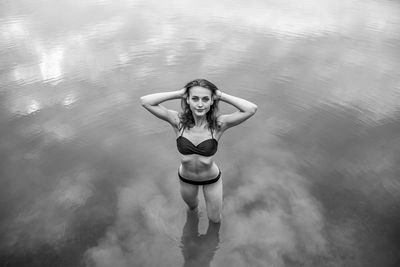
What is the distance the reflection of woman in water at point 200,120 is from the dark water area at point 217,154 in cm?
141

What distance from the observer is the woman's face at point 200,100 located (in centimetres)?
359

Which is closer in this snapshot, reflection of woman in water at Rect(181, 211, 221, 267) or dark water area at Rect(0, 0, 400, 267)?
reflection of woman in water at Rect(181, 211, 221, 267)

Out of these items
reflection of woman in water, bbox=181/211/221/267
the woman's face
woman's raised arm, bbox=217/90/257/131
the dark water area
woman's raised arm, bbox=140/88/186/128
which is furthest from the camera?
the dark water area

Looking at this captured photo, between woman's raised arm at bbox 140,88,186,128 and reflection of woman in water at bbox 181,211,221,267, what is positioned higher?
woman's raised arm at bbox 140,88,186,128

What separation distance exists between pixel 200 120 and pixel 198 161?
500mm

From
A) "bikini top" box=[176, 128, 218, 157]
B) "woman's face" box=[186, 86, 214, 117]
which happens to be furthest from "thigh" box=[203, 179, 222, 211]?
"woman's face" box=[186, 86, 214, 117]

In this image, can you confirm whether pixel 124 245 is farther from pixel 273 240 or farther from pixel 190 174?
pixel 273 240

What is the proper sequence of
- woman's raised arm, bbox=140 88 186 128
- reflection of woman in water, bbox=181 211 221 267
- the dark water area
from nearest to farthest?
woman's raised arm, bbox=140 88 186 128 < reflection of woman in water, bbox=181 211 221 267 < the dark water area

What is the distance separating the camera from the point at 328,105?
25.6 feet

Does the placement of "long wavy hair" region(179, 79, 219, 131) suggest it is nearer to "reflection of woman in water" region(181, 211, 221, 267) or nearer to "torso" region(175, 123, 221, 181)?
"torso" region(175, 123, 221, 181)

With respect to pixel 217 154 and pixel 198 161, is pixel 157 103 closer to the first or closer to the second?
pixel 198 161

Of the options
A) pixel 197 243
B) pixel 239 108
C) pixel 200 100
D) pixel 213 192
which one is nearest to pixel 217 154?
pixel 197 243

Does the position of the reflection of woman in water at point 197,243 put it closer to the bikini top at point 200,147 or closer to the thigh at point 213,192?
the thigh at point 213,192

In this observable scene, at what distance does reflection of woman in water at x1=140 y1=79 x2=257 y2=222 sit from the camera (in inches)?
143
